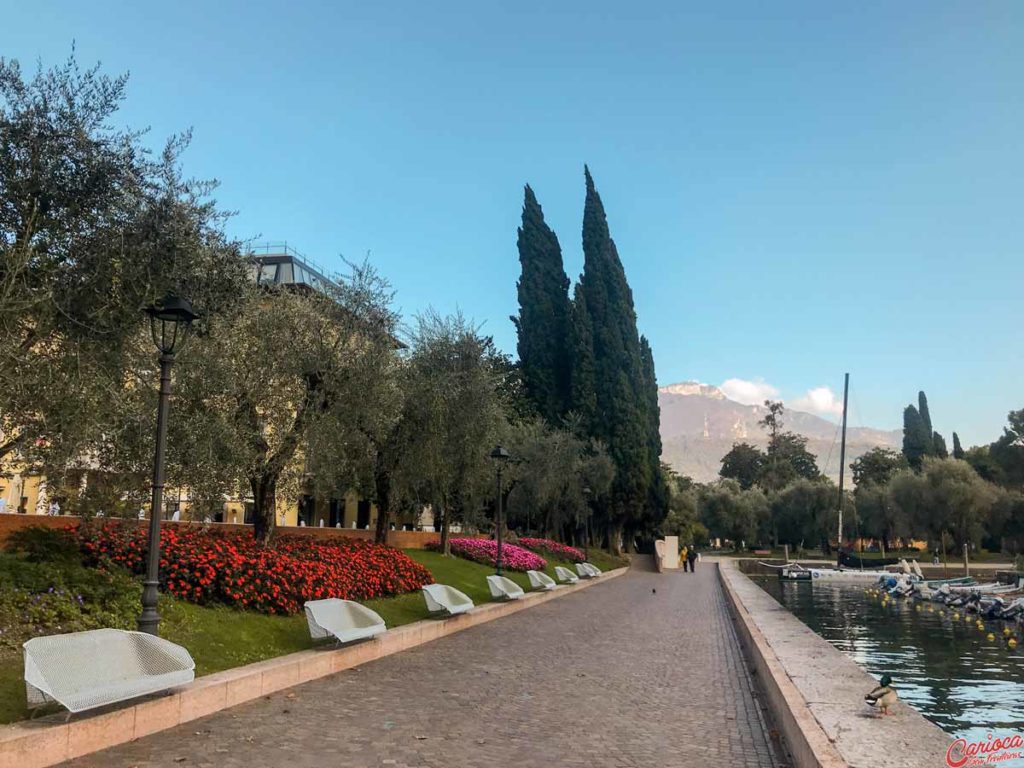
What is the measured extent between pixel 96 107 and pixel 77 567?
593 cm

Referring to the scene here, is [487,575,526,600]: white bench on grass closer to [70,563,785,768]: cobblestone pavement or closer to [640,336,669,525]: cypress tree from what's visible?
[70,563,785,768]: cobblestone pavement

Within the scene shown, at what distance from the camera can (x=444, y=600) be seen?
46.1ft

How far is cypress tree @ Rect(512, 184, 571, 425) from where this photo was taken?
48125 millimetres

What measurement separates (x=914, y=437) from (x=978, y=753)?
91477 mm

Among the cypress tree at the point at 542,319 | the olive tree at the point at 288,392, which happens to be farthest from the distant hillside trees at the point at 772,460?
the olive tree at the point at 288,392

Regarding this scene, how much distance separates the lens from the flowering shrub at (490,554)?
27.2 metres

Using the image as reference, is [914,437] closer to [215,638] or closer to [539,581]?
[539,581]

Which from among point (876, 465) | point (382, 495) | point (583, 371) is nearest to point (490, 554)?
point (382, 495)

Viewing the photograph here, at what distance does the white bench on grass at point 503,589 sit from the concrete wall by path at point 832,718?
6763 millimetres

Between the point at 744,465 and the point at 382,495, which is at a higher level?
the point at 744,465

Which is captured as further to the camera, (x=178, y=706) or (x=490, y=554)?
(x=490, y=554)

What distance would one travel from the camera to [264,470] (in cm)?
1566

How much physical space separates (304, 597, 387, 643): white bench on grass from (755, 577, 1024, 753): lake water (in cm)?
744

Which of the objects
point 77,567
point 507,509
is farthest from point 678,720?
point 507,509
